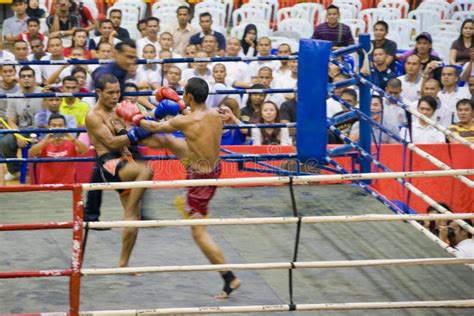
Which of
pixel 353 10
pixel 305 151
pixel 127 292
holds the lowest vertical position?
pixel 127 292

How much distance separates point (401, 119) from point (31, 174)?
12.5 ft

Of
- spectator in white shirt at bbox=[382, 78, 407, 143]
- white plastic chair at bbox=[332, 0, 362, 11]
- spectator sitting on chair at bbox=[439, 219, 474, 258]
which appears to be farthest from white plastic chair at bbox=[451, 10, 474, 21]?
spectator sitting on chair at bbox=[439, 219, 474, 258]

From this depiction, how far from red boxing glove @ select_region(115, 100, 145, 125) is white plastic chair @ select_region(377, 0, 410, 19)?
854 cm

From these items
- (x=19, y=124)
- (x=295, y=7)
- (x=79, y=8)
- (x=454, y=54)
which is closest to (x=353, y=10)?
(x=295, y=7)

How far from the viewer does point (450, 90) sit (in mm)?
10672

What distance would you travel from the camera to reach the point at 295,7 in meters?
14.4

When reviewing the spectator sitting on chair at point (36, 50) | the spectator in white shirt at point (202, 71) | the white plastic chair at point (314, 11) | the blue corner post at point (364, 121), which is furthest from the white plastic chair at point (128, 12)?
the blue corner post at point (364, 121)

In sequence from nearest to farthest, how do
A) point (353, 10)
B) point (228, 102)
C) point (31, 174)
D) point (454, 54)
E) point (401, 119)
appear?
point (31, 174)
point (228, 102)
point (401, 119)
point (454, 54)
point (353, 10)

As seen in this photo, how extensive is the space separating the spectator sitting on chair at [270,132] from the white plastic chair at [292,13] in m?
5.11

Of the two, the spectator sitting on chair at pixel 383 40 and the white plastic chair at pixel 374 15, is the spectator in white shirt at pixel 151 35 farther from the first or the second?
the white plastic chair at pixel 374 15

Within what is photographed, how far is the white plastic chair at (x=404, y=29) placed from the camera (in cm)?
1371

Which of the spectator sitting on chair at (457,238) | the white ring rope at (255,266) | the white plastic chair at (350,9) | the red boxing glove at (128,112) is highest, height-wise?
the white plastic chair at (350,9)

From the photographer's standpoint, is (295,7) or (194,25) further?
(295,7)

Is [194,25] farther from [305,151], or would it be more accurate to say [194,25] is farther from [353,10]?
[305,151]
